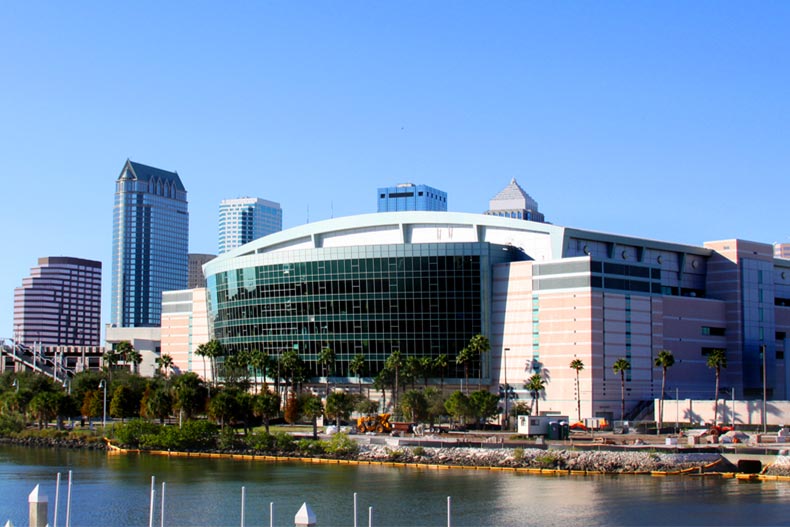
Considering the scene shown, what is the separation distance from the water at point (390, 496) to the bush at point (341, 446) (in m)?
6.10

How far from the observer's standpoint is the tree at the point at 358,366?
152688 mm

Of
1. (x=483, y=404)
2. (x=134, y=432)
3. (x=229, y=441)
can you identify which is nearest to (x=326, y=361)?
(x=483, y=404)

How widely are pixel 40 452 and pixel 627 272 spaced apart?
78.6 meters

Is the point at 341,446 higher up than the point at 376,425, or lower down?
lower down

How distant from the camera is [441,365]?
482 feet

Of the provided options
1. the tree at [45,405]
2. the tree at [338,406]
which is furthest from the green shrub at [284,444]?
the tree at [45,405]

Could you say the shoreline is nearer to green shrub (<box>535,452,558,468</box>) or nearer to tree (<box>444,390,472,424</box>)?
green shrub (<box>535,452,558,468</box>)

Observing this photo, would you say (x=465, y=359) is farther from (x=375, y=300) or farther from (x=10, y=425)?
(x=10, y=425)

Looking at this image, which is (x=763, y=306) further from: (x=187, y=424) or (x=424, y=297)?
(x=187, y=424)

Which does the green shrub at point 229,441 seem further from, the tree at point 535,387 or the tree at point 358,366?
the tree at point 535,387

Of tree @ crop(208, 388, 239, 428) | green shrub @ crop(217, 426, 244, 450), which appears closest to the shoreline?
green shrub @ crop(217, 426, 244, 450)

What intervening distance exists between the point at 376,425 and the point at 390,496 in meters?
52.6

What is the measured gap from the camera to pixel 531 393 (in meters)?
143

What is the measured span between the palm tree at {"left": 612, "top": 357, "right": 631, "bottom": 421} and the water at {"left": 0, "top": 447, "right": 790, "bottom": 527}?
46.0 m
